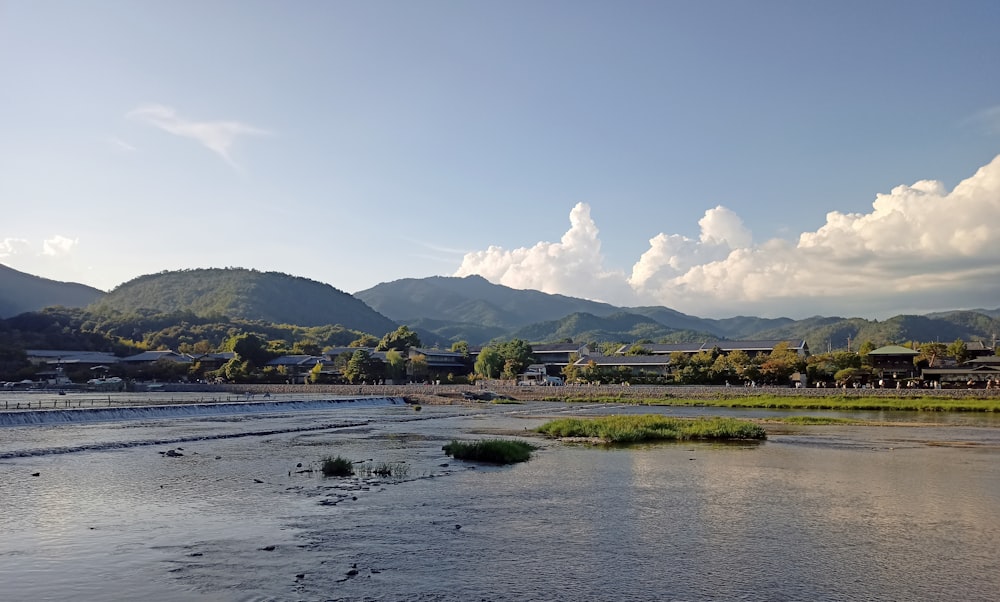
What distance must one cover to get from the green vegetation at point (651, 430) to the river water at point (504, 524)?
339 centimetres

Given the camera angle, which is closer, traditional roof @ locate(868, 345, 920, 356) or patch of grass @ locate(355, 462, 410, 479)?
patch of grass @ locate(355, 462, 410, 479)

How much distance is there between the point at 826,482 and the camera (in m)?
19.1

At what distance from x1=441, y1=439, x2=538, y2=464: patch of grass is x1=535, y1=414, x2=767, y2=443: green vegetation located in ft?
20.7

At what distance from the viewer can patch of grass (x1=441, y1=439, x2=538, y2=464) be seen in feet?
75.2

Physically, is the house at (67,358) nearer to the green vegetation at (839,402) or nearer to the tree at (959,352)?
the green vegetation at (839,402)

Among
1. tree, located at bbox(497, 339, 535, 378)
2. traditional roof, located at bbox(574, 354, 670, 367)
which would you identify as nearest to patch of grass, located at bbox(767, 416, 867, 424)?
traditional roof, located at bbox(574, 354, 670, 367)

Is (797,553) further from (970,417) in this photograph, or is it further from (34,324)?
(34,324)

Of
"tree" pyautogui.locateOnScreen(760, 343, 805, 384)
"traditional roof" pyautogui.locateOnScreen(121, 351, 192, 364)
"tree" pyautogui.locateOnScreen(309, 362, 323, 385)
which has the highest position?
"traditional roof" pyautogui.locateOnScreen(121, 351, 192, 364)

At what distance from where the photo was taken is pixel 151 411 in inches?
1610

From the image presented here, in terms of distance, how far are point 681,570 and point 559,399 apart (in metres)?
55.3

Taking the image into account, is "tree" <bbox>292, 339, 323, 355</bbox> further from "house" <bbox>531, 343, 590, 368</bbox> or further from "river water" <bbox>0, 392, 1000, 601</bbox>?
"river water" <bbox>0, 392, 1000, 601</bbox>

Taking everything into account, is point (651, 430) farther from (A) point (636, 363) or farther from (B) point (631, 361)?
(B) point (631, 361)

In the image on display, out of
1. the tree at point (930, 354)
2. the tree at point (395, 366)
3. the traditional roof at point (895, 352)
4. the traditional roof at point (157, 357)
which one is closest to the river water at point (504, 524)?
the traditional roof at point (895, 352)

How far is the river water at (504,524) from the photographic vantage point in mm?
10281
